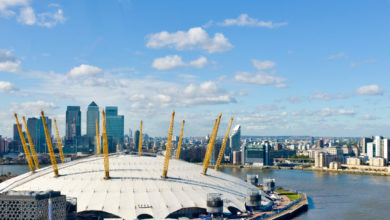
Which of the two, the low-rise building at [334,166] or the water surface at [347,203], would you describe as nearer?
the water surface at [347,203]

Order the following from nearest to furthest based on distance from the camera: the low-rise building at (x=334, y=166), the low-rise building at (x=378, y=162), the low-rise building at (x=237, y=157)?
the low-rise building at (x=334, y=166)
the low-rise building at (x=378, y=162)
the low-rise building at (x=237, y=157)

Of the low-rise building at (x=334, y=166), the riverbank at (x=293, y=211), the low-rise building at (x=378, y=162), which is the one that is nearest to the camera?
the riverbank at (x=293, y=211)

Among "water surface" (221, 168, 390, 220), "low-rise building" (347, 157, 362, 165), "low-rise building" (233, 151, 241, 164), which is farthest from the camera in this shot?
"low-rise building" (233, 151, 241, 164)

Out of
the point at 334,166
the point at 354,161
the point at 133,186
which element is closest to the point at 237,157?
the point at 334,166

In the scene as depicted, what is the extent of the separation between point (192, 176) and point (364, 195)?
36.6 metres

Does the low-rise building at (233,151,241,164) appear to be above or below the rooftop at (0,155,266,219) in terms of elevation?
below

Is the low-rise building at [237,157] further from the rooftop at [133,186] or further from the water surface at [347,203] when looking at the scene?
the rooftop at [133,186]

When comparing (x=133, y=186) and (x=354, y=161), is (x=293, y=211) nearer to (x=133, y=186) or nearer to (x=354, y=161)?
(x=133, y=186)

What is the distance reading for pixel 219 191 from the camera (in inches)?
1906

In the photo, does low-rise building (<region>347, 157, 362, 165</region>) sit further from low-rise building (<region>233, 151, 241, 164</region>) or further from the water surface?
the water surface

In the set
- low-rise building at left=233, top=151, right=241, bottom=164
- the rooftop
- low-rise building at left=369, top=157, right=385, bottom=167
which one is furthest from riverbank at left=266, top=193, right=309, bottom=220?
low-rise building at left=233, top=151, right=241, bottom=164

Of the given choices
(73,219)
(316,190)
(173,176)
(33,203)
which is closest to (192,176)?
(173,176)

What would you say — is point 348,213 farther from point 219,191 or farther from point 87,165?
point 87,165

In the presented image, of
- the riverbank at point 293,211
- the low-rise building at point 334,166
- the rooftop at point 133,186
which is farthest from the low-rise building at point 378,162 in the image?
the rooftop at point 133,186
